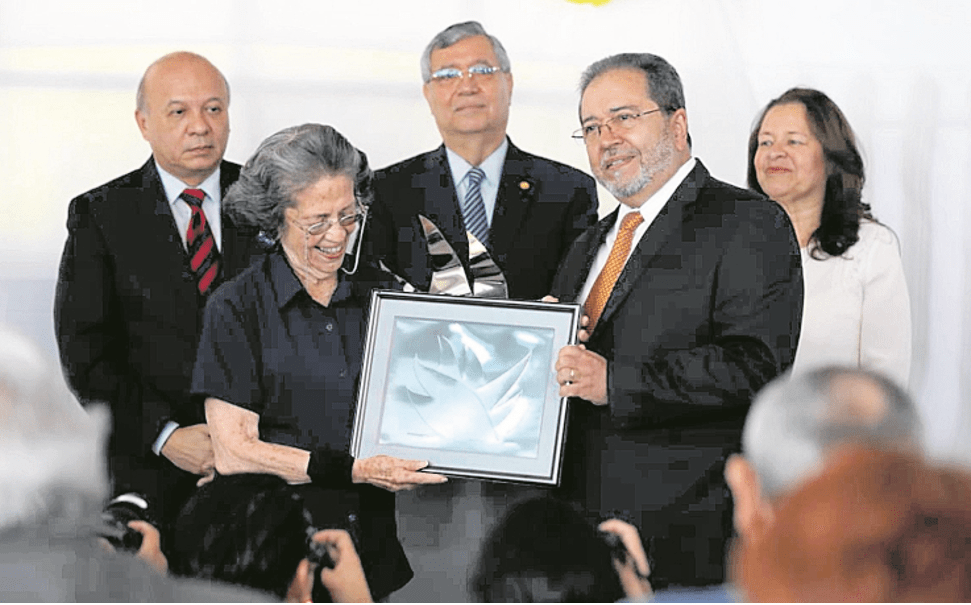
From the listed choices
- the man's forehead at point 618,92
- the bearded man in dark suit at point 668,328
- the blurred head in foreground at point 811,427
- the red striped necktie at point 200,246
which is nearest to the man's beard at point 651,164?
the bearded man in dark suit at point 668,328

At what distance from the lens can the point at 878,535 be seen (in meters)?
1.35

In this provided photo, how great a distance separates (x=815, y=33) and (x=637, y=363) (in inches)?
64.1

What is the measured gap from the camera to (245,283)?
353cm

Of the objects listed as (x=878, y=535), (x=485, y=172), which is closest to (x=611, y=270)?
(x=485, y=172)

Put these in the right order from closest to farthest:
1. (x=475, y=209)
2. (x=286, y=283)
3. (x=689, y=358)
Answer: (x=689, y=358), (x=286, y=283), (x=475, y=209)

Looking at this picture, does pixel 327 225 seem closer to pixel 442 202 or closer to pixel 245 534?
pixel 442 202

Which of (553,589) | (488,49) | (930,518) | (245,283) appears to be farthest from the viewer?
(488,49)

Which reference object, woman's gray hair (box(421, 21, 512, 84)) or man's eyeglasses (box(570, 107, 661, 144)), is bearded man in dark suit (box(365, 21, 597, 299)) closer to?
woman's gray hair (box(421, 21, 512, 84))

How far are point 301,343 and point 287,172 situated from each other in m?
0.44

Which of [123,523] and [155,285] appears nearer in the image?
[123,523]

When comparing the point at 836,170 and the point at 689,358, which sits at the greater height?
the point at 836,170

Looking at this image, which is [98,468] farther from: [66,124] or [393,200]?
[66,124]

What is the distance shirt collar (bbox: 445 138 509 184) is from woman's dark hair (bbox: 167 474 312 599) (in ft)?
5.70

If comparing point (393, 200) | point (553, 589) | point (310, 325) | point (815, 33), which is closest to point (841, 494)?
point (553, 589)
